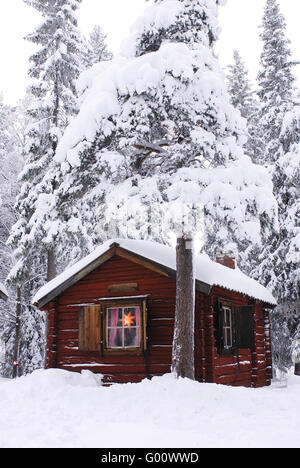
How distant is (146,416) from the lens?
789 cm

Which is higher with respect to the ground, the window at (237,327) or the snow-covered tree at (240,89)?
the snow-covered tree at (240,89)

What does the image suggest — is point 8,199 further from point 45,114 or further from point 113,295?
point 113,295

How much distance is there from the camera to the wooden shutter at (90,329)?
13719mm

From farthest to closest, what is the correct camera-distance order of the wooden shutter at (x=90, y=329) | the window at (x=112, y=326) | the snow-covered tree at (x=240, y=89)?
the snow-covered tree at (x=240, y=89) → the wooden shutter at (x=90, y=329) → the window at (x=112, y=326)

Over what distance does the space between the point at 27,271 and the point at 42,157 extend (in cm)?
488

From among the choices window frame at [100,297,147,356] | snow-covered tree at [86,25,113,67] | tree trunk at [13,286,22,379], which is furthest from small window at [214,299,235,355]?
snow-covered tree at [86,25,113,67]

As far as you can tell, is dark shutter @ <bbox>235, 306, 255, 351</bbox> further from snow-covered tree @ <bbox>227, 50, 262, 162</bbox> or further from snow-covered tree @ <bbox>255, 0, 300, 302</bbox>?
snow-covered tree @ <bbox>227, 50, 262, 162</bbox>

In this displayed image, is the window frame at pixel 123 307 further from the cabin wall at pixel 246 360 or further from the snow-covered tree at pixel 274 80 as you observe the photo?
the snow-covered tree at pixel 274 80

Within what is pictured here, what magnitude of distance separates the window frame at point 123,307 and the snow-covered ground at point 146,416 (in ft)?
7.16

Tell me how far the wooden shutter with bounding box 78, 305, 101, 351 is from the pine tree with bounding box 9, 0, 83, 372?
4.97m

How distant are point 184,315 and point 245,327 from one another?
3.93 meters

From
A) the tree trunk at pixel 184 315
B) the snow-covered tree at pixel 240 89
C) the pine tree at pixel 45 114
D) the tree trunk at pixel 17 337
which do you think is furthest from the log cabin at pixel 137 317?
the snow-covered tree at pixel 240 89
